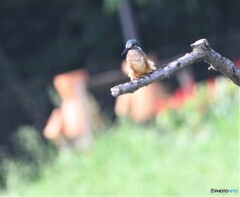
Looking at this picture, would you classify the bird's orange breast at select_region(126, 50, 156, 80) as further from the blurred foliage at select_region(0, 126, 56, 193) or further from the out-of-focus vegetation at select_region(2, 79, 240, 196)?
the blurred foliage at select_region(0, 126, 56, 193)

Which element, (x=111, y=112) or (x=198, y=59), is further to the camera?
(x=111, y=112)

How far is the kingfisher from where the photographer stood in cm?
230

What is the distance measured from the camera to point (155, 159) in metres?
6.28

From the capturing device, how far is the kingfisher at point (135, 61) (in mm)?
2305

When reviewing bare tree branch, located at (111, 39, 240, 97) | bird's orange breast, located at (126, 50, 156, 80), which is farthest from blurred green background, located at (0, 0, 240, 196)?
bare tree branch, located at (111, 39, 240, 97)

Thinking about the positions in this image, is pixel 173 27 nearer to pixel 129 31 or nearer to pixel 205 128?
pixel 129 31

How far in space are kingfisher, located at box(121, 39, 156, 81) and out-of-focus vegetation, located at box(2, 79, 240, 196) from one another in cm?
230

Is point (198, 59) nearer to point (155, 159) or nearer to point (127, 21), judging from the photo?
point (155, 159)

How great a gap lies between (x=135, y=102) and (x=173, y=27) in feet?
24.4

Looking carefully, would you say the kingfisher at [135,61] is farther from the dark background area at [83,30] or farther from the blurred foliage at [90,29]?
the blurred foliage at [90,29]

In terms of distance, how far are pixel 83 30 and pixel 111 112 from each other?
626cm

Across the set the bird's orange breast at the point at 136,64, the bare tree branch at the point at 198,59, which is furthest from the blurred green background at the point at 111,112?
the bare tree branch at the point at 198,59

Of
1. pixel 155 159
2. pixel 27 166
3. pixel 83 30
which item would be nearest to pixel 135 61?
pixel 155 159

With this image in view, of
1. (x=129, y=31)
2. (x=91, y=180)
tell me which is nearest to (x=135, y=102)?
(x=91, y=180)
